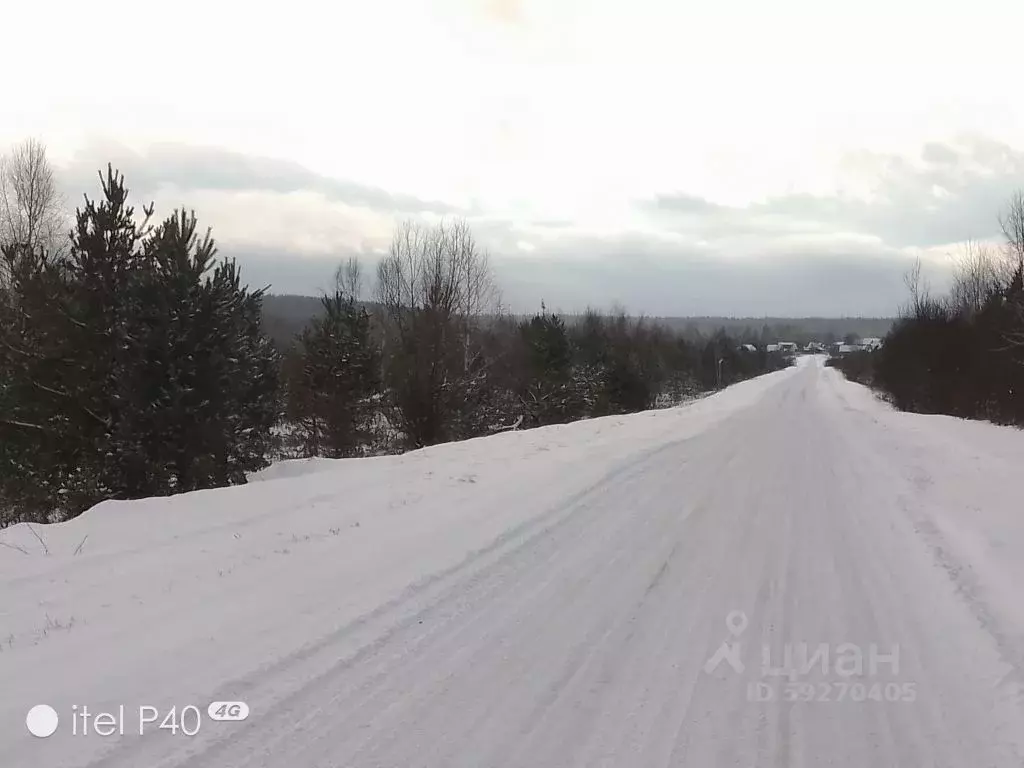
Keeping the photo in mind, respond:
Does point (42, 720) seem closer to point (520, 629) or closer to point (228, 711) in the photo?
point (228, 711)

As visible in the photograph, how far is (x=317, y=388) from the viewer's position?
28.9 m

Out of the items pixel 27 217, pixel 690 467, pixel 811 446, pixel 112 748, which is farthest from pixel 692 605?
pixel 27 217

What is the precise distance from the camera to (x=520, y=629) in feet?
16.5

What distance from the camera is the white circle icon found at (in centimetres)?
353

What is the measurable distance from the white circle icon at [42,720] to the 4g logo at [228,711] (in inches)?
30.9

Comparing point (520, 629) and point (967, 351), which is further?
point (967, 351)

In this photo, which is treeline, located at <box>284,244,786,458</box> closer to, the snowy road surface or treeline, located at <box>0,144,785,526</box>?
treeline, located at <box>0,144,785,526</box>

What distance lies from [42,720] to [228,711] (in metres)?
0.97

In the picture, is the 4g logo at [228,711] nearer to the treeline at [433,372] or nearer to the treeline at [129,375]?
the treeline at [129,375]

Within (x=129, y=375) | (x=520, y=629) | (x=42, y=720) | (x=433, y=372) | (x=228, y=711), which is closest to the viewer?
(x=42, y=720)

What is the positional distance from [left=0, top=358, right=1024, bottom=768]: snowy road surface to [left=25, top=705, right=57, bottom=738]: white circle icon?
0.05 m

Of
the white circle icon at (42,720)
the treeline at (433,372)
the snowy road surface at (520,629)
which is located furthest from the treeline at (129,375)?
the white circle icon at (42,720)

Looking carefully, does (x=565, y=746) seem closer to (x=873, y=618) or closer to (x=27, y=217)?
(x=873, y=618)

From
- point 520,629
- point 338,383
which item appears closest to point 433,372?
point 338,383
